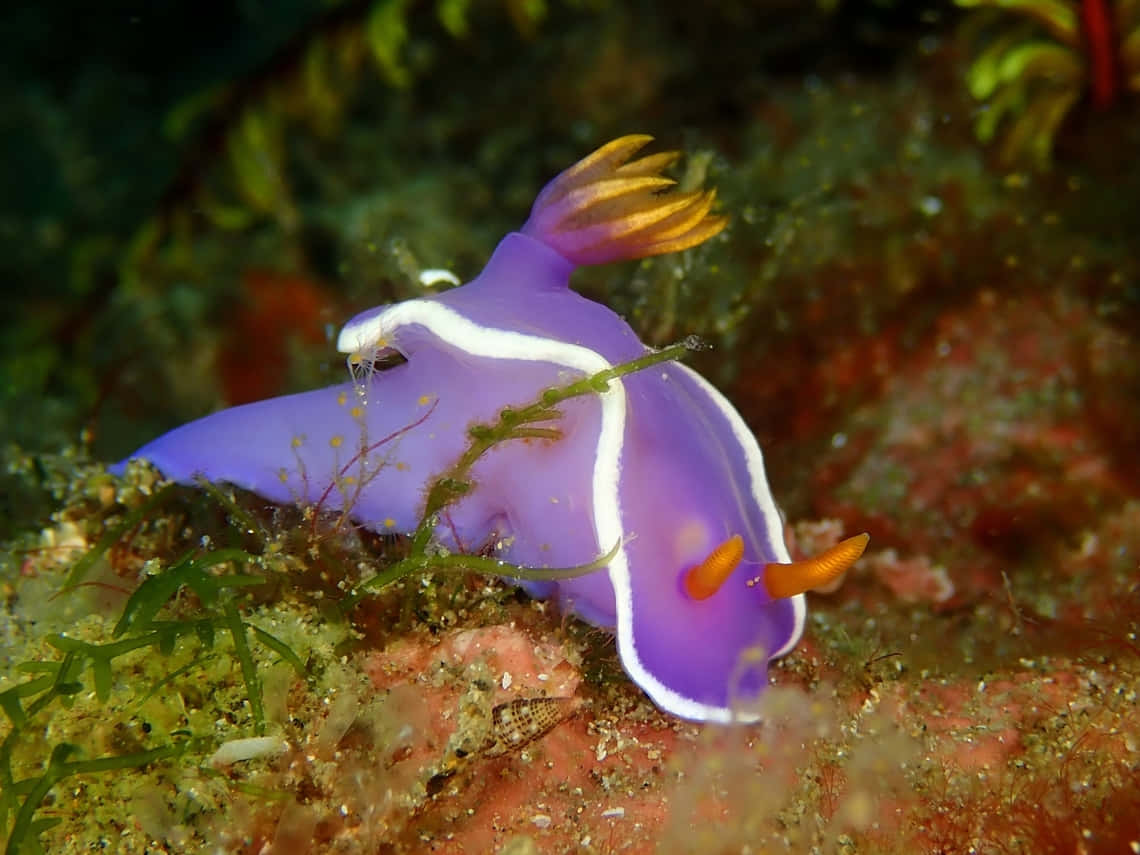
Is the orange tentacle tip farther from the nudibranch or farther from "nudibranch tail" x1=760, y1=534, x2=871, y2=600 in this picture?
"nudibranch tail" x1=760, y1=534, x2=871, y2=600

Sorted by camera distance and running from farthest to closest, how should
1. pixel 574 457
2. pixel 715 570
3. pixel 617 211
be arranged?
pixel 617 211, pixel 574 457, pixel 715 570

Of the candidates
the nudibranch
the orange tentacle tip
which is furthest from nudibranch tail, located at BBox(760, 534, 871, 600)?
the orange tentacle tip

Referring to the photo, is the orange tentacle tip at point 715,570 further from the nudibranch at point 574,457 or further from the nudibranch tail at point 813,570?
the nudibranch tail at point 813,570

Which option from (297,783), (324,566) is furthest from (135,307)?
(297,783)

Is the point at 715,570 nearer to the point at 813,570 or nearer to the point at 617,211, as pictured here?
the point at 813,570

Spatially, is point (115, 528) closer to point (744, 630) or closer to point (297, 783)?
point (297, 783)

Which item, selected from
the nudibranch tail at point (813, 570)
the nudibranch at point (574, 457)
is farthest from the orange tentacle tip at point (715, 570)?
the nudibranch tail at point (813, 570)

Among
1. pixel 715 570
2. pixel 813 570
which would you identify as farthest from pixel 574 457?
pixel 813 570
